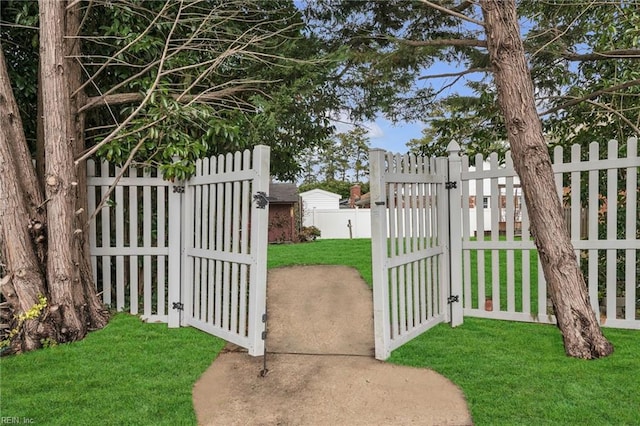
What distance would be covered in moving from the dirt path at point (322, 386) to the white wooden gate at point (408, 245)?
44 cm

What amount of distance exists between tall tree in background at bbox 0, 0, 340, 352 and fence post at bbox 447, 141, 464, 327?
2.08m

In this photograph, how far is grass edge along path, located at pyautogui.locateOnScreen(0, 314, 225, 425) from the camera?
2.78 m

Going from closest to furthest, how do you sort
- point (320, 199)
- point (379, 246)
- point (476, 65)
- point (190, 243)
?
1. point (379, 246)
2. point (190, 243)
3. point (476, 65)
4. point (320, 199)

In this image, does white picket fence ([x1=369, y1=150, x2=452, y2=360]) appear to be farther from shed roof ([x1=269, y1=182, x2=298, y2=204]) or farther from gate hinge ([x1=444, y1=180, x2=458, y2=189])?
shed roof ([x1=269, y1=182, x2=298, y2=204])

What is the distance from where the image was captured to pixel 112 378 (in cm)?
334

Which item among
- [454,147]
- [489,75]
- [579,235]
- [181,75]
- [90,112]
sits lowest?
[579,235]

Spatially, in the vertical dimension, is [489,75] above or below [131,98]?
above

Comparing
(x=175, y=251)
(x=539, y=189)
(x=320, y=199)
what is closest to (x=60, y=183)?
(x=175, y=251)

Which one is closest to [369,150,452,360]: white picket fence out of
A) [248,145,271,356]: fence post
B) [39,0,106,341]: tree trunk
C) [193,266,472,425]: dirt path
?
[193,266,472,425]: dirt path

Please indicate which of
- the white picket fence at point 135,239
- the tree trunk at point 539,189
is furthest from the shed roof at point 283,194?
the tree trunk at point 539,189

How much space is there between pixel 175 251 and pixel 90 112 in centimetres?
216

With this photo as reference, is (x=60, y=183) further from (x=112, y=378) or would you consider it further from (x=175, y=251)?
(x=112, y=378)

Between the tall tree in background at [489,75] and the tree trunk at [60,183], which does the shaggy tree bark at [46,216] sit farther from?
the tall tree in background at [489,75]

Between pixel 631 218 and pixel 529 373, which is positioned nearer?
pixel 529 373
